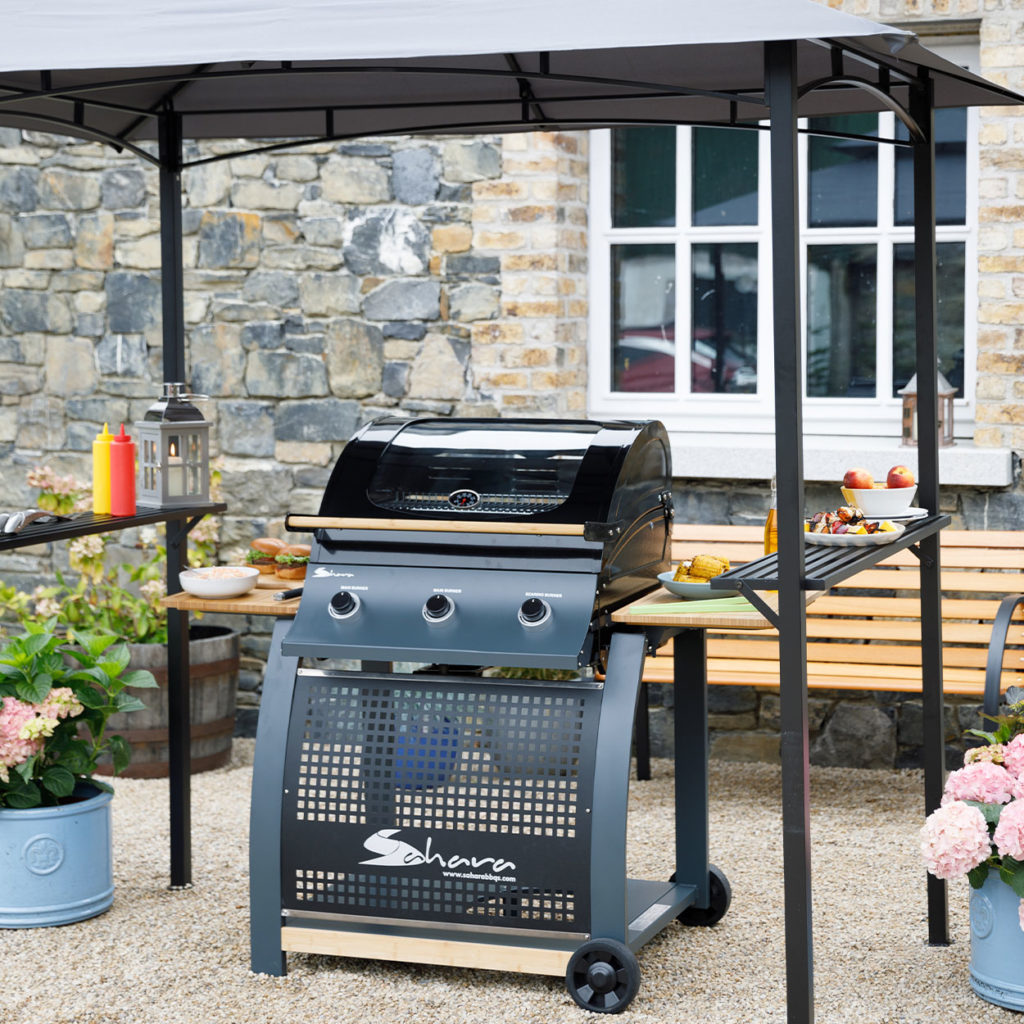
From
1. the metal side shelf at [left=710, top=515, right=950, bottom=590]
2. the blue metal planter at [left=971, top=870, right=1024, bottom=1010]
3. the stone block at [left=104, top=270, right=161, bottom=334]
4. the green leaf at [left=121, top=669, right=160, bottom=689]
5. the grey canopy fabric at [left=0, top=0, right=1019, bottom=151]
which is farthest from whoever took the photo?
the stone block at [left=104, top=270, right=161, bottom=334]

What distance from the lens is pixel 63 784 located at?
4.09m

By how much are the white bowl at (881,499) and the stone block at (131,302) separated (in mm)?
3418

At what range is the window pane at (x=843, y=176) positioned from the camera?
5.71m

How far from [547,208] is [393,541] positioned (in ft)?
7.62

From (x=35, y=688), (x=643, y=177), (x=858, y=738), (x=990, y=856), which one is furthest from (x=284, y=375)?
(x=990, y=856)

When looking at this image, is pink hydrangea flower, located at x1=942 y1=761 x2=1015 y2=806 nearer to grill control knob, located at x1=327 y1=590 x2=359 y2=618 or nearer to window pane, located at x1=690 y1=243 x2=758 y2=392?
grill control knob, located at x1=327 y1=590 x2=359 y2=618

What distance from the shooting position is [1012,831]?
11.1ft

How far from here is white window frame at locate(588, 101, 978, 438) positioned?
560 centimetres

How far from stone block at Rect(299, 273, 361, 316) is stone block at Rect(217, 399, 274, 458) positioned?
16.5 inches

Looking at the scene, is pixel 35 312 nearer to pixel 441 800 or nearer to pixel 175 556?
pixel 175 556

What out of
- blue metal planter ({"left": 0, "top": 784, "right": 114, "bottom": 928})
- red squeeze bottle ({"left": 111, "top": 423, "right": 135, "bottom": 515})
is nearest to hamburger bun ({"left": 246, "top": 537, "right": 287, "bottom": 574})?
red squeeze bottle ({"left": 111, "top": 423, "right": 135, "bottom": 515})

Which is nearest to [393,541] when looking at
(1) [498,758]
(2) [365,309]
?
(1) [498,758]

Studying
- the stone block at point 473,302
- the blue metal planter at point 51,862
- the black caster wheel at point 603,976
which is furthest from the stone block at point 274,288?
the black caster wheel at point 603,976

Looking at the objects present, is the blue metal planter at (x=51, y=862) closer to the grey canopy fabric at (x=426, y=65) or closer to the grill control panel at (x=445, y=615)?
the grill control panel at (x=445, y=615)
